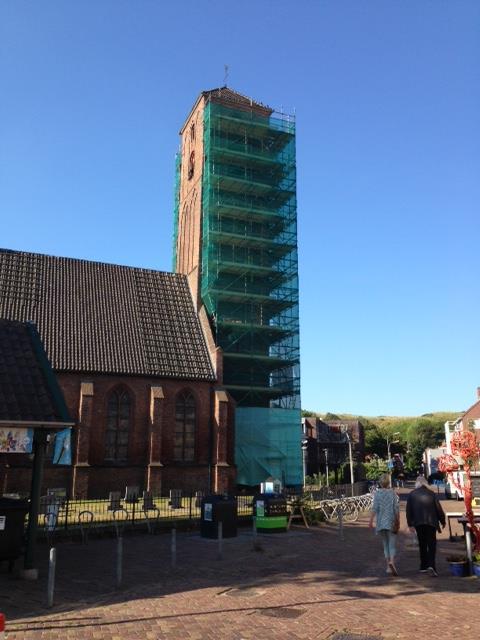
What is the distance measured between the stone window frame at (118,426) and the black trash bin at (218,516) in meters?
16.1

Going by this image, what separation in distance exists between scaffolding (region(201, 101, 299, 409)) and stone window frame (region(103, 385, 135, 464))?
8.85 metres

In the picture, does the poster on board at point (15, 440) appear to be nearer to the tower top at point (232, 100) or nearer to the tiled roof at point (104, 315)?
the tiled roof at point (104, 315)

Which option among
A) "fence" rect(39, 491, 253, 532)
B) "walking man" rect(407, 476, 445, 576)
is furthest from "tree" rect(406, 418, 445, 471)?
"walking man" rect(407, 476, 445, 576)

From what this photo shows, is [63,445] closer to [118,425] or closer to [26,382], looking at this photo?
[26,382]

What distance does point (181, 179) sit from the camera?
5003 centimetres

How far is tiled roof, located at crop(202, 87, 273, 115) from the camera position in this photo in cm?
Result: 4609

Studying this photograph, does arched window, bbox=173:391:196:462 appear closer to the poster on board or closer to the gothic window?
the gothic window

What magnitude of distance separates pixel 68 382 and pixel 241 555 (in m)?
20.9

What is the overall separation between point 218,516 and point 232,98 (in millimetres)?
39247

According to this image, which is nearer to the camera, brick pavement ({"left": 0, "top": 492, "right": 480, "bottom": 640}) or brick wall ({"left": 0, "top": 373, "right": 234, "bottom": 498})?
brick pavement ({"left": 0, "top": 492, "right": 480, "bottom": 640})

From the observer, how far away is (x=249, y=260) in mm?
44656

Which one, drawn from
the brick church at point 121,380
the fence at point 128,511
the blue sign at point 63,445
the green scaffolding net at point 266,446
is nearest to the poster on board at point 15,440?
the blue sign at point 63,445

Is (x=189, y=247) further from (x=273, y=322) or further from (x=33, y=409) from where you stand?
(x=33, y=409)

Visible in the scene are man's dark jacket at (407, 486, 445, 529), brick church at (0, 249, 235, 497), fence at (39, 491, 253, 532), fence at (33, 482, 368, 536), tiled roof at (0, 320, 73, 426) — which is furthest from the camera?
brick church at (0, 249, 235, 497)
